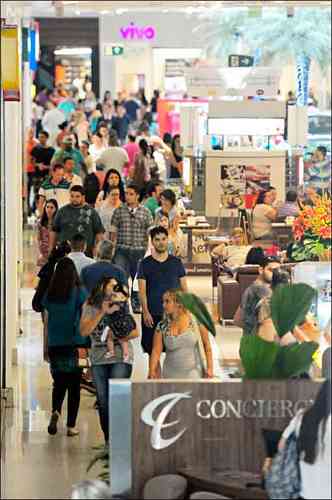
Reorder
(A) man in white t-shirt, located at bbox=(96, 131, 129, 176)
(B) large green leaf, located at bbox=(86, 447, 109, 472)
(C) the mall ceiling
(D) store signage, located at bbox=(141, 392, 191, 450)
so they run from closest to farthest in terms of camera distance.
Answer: (D) store signage, located at bbox=(141, 392, 191, 450)
(B) large green leaf, located at bbox=(86, 447, 109, 472)
(C) the mall ceiling
(A) man in white t-shirt, located at bbox=(96, 131, 129, 176)

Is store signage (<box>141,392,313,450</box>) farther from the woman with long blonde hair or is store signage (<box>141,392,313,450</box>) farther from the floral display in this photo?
the floral display

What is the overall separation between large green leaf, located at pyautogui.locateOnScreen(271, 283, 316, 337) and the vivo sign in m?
31.9

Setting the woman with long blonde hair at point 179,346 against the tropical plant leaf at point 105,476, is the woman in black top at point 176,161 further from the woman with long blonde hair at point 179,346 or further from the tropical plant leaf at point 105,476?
→ the tropical plant leaf at point 105,476

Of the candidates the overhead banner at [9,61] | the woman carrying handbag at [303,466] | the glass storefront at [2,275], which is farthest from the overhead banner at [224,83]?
the woman carrying handbag at [303,466]

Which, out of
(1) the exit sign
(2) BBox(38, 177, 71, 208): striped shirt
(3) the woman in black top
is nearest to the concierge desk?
(2) BBox(38, 177, 71, 208): striped shirt

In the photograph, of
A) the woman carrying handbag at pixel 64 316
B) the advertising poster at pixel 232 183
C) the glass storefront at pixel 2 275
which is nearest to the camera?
the glass storefront at pixel 2 275

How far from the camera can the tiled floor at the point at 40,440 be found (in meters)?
9.46

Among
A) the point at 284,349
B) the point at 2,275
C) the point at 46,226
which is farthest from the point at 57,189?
the point at 284,349

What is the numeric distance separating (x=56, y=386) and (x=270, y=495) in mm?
3342

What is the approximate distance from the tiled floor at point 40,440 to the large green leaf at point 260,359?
167 cm

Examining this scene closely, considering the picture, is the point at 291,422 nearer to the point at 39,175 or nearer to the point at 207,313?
the point at 207,313

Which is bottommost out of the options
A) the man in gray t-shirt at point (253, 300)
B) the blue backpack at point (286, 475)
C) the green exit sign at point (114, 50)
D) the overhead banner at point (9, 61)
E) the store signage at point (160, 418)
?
the blue backpack at point (286, 475)

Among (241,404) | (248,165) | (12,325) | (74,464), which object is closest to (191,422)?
(241,404)

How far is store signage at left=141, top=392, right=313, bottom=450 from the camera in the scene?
27.1ft
